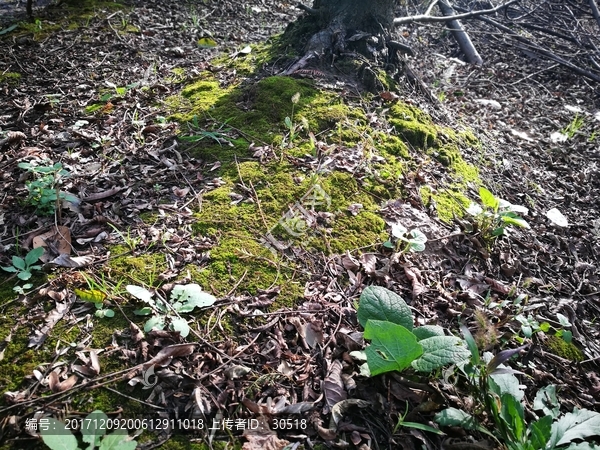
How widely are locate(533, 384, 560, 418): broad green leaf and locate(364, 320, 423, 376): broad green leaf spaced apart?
0.76 metres

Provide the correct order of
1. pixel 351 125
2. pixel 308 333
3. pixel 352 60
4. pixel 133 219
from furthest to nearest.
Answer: pixel 352 60 → pixel 351 125 → pixel 133 219 → pixel 308 333

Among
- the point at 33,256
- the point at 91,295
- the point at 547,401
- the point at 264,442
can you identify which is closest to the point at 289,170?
the point at 91,295

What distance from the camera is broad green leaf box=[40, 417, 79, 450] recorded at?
4.67 feet

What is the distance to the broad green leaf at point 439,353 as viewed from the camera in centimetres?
178

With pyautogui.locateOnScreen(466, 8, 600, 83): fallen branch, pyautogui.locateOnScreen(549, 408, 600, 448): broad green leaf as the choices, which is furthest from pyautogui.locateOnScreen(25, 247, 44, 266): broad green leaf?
pyautogui.locateOnScreen(466, 8, 600, 83): fallen branch

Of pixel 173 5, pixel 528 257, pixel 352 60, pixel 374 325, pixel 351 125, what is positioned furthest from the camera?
pixel 173 5

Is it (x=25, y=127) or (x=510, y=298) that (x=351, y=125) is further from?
(x=25, y=127)

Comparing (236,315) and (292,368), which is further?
(236,315)

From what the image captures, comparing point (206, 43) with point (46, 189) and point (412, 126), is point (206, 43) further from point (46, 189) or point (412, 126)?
point (46, 189)

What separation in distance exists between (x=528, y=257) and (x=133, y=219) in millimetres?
2802

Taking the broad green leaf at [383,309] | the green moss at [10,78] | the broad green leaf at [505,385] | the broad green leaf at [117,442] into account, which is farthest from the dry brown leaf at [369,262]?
the green moss at [10,78]

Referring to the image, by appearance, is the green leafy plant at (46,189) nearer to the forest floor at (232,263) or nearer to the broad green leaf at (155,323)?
the forest floor at (232,263)

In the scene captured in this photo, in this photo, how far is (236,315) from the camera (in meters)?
2.04

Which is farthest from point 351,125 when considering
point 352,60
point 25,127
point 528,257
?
point 25,127
